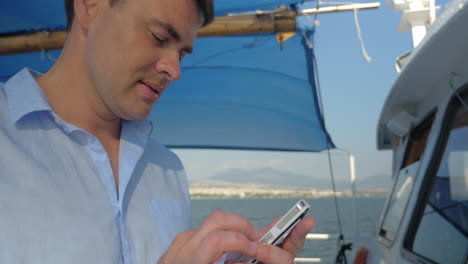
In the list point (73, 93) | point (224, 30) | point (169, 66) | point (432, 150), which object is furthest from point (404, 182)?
point (73, 93)

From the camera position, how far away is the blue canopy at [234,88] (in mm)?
2811

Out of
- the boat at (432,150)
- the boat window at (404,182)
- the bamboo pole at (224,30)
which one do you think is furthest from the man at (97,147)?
the boat window at (404,182)

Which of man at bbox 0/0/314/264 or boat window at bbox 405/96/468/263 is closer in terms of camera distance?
man at bbox 0/0/314/264

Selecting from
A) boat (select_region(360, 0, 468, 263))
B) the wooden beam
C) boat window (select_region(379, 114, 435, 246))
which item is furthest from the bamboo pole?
boat window (select_region(379, 114, 435, 246))

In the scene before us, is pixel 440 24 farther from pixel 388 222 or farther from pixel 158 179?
pixel 388 222

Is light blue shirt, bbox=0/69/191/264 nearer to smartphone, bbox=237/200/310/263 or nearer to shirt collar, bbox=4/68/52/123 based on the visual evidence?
shirt collar, bbox=4/68/52/123

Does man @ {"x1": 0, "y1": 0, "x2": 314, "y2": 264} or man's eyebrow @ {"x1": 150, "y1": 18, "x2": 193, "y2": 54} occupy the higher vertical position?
man's eyebrow @ {"x1": 150, "y1": 18, "x2": 193, "y2": 54}

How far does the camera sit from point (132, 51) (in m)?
1.08

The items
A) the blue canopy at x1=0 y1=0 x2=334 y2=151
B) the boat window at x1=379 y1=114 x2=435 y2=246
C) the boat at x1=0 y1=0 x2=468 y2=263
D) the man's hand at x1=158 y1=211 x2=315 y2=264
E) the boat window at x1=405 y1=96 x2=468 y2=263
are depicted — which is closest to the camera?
the man's hand at x1=158 y1=211 x2=315 y2=264

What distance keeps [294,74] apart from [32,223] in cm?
325

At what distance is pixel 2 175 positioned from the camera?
90 centimetres

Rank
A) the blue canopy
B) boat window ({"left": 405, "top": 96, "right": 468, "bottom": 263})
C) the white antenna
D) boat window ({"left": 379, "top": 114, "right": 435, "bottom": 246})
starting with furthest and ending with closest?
1. the white antenna
2. the blue canopy
3. boat window ({"left": 379, "top": 114, "right": 435, "bottom": 246})
4. boat window ({"left": 405, "top": 96, "right": 468, "bottom": 263})

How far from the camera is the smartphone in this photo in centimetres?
79

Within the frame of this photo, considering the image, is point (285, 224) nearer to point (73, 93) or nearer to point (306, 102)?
point (73, 93)
